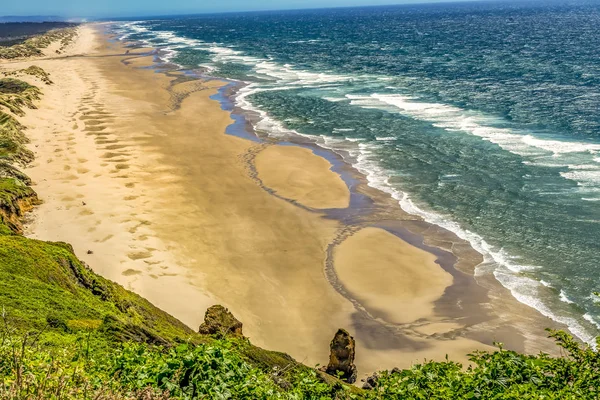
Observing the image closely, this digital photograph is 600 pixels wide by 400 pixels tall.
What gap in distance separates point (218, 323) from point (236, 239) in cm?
978

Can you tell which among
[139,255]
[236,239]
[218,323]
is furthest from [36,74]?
[218,323]

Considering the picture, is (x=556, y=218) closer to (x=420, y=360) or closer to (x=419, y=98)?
(x=420, y=360)

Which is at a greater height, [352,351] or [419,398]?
[419,398]

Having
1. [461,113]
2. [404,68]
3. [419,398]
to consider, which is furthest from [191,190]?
[404,68]

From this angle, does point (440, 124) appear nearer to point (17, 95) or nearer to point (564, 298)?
point (564, 298)

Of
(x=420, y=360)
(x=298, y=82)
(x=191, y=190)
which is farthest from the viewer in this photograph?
(x=298, y=82)

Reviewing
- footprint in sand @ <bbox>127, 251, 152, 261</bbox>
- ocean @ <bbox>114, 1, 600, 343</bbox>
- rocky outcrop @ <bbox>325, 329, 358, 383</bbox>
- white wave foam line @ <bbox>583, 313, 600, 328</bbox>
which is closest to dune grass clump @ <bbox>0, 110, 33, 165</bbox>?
footprint in sand @ <bbox>127, 251, 152, 261</bbox>

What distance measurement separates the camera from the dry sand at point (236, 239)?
17797mm

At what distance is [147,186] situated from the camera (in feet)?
96.8

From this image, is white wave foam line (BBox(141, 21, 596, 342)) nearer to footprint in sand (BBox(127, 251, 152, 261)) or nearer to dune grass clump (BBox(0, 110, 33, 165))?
footprint in sand (BBox(127, 251, 152, 261))

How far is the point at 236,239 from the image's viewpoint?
2370 cm

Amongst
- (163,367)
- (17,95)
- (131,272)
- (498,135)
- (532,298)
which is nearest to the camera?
(163,367)

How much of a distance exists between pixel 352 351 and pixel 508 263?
9.38 meters

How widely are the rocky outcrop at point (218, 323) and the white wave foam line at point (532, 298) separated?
10365mm
